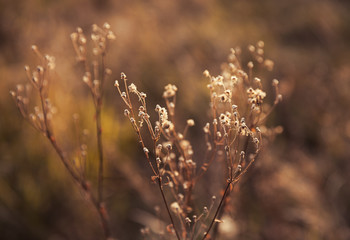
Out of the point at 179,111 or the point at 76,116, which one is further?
the point at 179,111

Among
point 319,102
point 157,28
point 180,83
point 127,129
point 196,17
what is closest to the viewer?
point 127,129

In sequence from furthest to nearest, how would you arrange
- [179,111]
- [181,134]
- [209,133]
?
[179,111]
[181,134]
[209,133]

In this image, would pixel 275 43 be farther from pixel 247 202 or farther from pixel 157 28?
pixel 247 202

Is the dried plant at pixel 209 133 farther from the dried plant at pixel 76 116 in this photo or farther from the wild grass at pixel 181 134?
the dried plant at pixel 76 116

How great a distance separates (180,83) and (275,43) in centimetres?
197

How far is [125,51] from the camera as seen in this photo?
4410 millimetres

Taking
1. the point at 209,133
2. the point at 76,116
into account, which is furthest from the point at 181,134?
the point at 76,116

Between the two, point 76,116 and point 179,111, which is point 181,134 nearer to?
point 76,116

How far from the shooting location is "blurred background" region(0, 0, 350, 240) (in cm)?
256

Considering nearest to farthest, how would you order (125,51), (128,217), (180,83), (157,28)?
(128,217) < (180,83) < (125,51) < (157,28)

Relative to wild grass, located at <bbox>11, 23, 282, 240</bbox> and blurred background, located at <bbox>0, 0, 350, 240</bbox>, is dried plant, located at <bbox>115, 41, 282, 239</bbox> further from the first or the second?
blurred background, located at <bbox>0, 0, 350, 240</bbox>

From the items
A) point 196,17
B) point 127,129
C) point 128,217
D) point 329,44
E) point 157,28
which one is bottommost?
point 128,217

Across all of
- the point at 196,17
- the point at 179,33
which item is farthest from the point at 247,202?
the point at 196,17

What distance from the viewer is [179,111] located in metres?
3.51
